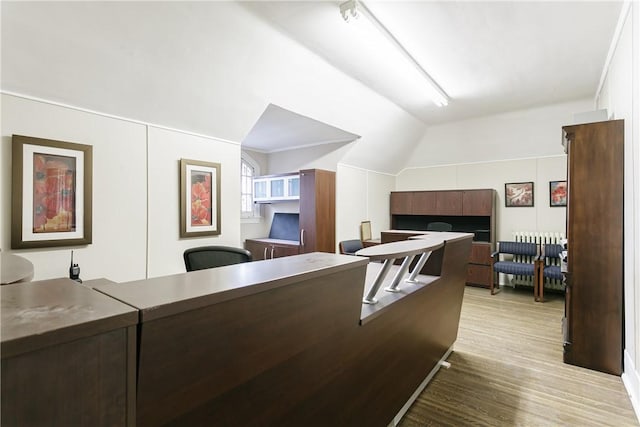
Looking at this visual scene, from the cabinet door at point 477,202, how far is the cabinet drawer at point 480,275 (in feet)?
3.37

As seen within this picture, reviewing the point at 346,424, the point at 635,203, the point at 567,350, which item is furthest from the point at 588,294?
the point at 346,424

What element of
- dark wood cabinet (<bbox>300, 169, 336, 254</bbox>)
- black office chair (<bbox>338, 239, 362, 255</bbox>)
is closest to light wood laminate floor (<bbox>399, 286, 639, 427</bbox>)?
black office chair (<bbox>338, 239, 362, 255</bbox>)

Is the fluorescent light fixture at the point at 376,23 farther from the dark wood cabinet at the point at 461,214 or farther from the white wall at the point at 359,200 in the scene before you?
the dark wood cabinet at the point at 461,214

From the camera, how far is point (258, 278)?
1.10 m

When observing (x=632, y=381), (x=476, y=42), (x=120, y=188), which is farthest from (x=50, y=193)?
(x=632, y=381)

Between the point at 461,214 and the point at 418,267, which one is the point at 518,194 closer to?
the point at 461,214

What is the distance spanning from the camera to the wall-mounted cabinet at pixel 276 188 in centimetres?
615

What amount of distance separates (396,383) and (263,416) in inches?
50.3

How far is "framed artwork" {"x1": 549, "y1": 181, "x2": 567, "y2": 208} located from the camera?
19.2 feet

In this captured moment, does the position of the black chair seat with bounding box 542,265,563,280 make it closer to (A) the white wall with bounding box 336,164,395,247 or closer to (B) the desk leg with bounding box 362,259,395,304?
(A) the white wall with bounding box 336,164,395,247

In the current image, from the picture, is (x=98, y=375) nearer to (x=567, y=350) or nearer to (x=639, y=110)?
(x=639, y=110)

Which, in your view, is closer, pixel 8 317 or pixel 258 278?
pixel 8 317

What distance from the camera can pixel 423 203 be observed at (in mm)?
7105

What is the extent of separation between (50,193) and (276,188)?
4111 mm
